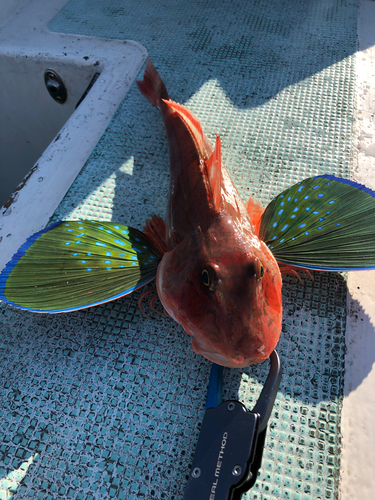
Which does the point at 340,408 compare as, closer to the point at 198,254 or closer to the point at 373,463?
the point at 373,463

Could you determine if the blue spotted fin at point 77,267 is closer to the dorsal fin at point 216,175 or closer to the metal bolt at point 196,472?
the dorsal fin at point 216,175

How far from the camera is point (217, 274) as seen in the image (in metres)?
1.22

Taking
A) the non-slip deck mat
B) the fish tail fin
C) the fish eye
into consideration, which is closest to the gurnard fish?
the fish eye

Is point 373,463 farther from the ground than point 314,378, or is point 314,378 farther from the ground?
point 314,378

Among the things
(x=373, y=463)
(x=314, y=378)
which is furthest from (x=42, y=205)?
(x=373, y=463)

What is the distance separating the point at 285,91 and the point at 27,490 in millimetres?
2779

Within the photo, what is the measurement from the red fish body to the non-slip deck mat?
0.31 meters

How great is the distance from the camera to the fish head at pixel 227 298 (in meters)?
1.17

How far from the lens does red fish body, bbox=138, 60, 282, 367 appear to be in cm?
118

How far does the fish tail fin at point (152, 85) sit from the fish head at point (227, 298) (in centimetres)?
152

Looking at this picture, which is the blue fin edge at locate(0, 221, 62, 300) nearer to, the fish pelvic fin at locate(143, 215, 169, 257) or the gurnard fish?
the gurnard fish

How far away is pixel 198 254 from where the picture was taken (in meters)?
1.37

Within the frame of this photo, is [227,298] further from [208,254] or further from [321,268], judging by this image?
[321,268]

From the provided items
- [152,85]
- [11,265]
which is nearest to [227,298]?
[11,265]
